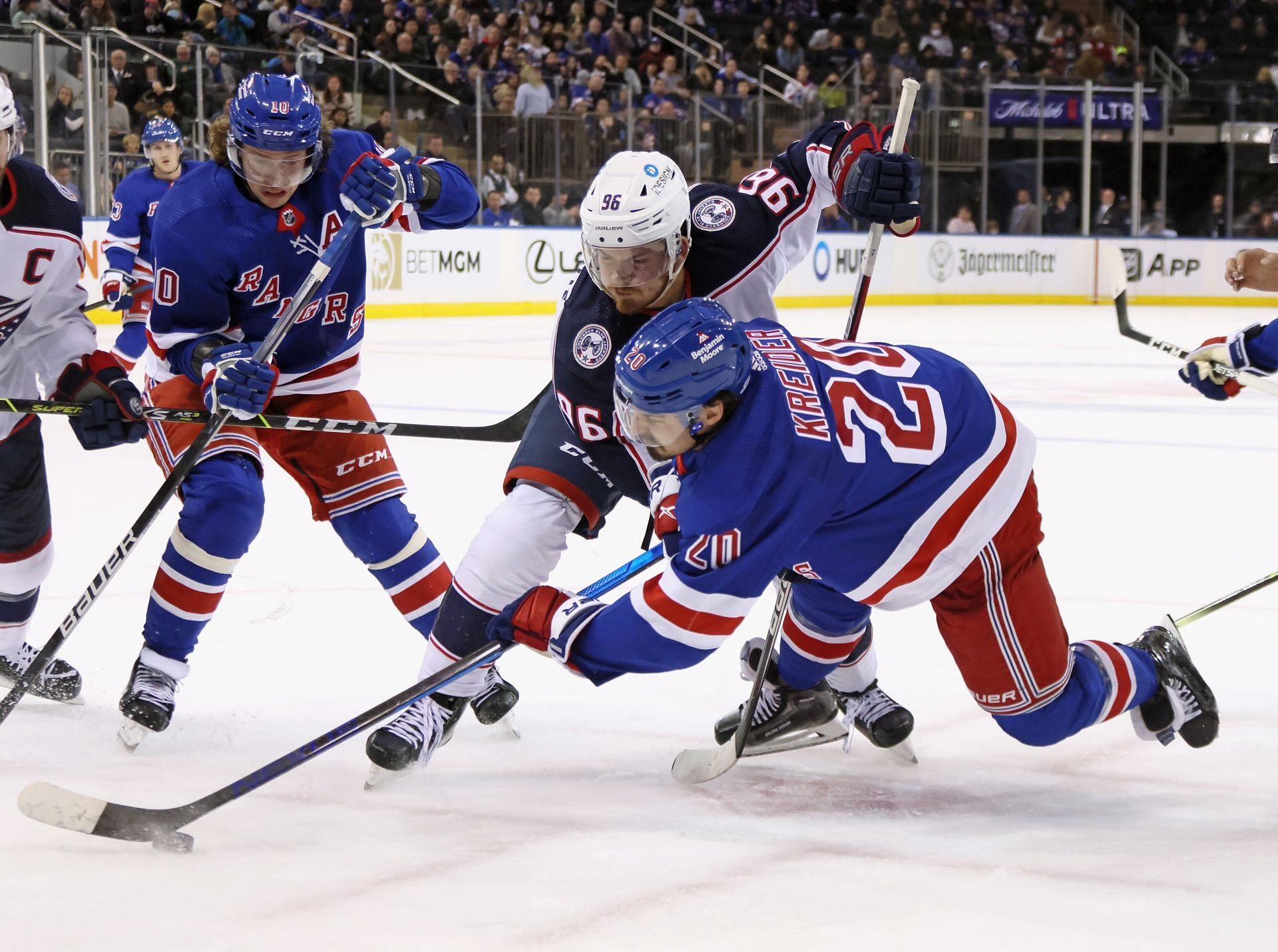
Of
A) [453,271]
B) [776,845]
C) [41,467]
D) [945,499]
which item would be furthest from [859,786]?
[453,271]

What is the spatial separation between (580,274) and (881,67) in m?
12.9

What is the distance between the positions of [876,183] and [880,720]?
2.85 feet

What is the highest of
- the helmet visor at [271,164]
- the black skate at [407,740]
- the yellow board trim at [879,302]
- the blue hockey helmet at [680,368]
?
the helmet visor at [271,164]

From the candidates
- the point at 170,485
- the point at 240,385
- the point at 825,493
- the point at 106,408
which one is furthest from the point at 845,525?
the point at 106,408

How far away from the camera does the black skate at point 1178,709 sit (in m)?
2.46

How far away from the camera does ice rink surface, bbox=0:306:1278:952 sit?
1.88 meters

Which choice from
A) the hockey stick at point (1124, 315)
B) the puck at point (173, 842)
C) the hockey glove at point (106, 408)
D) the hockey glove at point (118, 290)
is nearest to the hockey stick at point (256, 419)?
the hockey glove at point (106, 408)

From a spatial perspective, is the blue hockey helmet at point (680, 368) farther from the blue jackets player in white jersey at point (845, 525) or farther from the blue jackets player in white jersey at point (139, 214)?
the blue jackets player in white jersey at point (139, 214)

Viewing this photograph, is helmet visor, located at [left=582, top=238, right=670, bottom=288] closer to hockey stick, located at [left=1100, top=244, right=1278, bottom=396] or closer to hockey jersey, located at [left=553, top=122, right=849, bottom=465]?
hockey jersey, located at [left=553, top=122, right=849, bottom=465]

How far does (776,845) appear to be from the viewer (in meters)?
2.17

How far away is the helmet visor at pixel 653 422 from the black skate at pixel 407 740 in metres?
0.67

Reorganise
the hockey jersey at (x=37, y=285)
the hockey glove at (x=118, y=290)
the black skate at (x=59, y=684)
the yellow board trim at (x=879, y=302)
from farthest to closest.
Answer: the yellow board trim at (x=879, y=302) → the hockey glove at (x=118, y=290) → the black skate at (x=59, y=684) → the hockey jersey at (x=37, y=285)

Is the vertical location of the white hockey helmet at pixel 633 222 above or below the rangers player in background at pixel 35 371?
above

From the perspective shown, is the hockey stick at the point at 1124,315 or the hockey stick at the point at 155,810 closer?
the hockey stick at the point at 155,810
